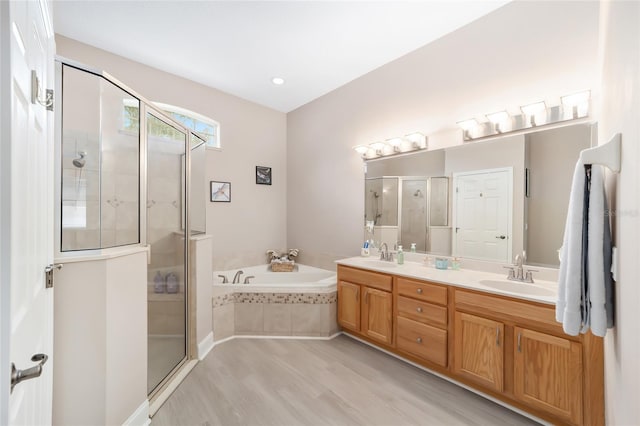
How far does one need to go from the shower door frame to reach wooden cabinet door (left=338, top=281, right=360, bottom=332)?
147 centimetres

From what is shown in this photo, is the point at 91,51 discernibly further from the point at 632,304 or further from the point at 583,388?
the point at 583,388

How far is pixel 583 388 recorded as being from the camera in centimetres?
148

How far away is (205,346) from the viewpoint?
2590 millimetres

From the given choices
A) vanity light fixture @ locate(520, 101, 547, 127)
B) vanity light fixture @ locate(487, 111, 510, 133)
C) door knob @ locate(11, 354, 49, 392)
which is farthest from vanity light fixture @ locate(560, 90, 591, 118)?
door knob @ locate(11, 354, 49, 392)

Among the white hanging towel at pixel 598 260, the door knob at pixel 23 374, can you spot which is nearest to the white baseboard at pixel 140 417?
the door knob at pixel 23 374

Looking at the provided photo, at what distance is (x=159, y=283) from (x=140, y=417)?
35.2 inches

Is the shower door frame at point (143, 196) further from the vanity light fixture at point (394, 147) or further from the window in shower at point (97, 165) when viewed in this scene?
the vanity light fixture at point (394, 147)

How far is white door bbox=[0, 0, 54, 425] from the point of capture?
0.66 meters

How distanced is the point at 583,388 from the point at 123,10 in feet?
13.4

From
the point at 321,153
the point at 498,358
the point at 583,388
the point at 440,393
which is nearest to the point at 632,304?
the point at 583,388

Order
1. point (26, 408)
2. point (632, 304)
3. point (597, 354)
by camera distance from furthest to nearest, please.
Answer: point (597, 354) → point (26, 408) → point (632, 304)

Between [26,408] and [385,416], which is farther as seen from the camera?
[385,416]

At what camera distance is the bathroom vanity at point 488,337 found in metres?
1.51

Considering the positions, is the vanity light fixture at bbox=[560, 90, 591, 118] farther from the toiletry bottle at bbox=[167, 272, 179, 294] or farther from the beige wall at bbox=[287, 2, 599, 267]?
the toiletry bottle at bbox=[167, 272, 179, 294]
